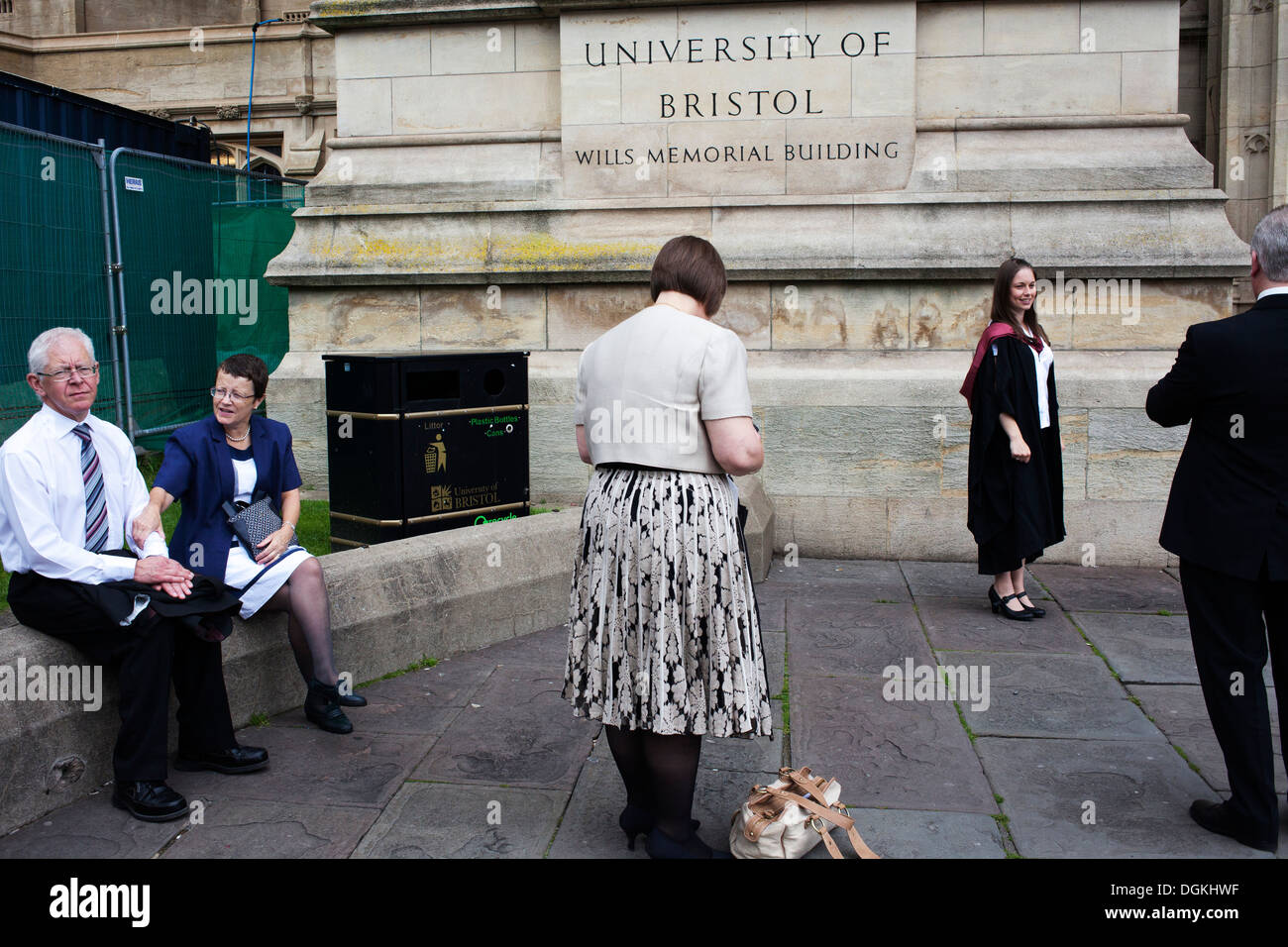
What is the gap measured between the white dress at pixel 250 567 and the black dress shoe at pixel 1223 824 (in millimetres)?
3455

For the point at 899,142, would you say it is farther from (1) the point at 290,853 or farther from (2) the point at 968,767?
(1) the point at 290,853

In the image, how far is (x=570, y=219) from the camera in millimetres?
8359

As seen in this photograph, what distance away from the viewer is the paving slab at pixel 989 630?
6027 millimetres

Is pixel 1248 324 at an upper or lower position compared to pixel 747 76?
lower

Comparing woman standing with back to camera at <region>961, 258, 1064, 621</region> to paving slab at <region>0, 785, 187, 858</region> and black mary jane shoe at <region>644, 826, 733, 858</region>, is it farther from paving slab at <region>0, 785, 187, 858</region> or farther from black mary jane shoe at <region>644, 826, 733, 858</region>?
paving slab at <region>0, 785, 187, 858</region>

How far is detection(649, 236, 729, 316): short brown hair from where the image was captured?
355 centimetres

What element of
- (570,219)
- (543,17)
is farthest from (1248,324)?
(543,17)

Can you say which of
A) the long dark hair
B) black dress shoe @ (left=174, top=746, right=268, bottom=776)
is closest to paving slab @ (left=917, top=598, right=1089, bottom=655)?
the long dark hair

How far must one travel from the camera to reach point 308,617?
15.5 feet

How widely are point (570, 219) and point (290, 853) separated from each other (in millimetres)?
5579

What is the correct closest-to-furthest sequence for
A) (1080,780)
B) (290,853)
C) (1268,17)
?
(290,853)
(1080,780)
(1268,17)

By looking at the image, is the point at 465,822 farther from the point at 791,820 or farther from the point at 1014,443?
the point at 1014,443

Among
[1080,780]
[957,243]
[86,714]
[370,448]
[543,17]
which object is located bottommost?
[1080,780]

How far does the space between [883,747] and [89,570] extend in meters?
3.01
